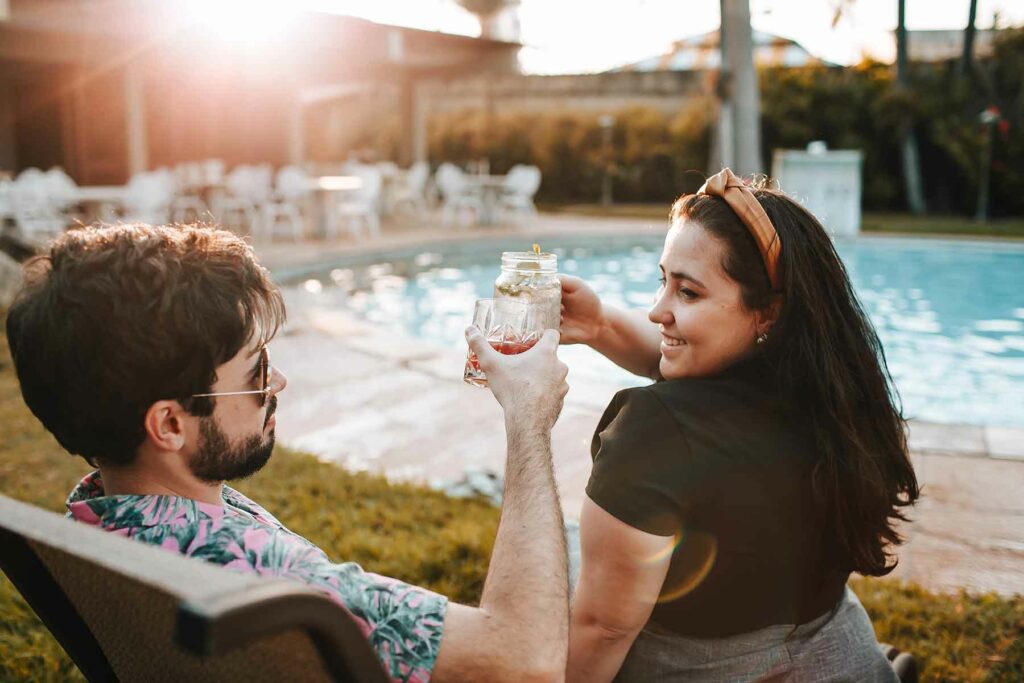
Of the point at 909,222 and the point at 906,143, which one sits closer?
the point at 909,222

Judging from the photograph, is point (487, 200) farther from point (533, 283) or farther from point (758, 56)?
point (533, 283)

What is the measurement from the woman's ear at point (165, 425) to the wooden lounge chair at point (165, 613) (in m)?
0.21

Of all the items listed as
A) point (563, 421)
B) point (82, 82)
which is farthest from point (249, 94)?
point (563, 421)

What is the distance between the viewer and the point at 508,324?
1537 millimetres

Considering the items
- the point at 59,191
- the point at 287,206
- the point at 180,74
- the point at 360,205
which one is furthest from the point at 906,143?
the point at 59,191

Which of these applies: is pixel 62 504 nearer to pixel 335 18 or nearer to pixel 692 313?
pixel 692 313

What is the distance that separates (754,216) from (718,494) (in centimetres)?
44

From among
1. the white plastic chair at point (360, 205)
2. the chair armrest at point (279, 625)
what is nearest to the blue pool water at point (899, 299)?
the white plastic chair at point (360, 205)

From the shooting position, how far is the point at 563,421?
4344 mm

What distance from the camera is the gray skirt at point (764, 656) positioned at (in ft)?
4.70

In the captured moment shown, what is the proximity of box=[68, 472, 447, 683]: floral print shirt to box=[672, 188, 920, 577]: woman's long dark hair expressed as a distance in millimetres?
659

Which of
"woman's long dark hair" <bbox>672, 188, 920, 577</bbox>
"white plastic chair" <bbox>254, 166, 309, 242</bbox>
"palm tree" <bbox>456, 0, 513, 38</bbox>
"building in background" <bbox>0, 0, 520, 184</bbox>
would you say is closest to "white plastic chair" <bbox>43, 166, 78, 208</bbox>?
"building in background" <bbox>0, 0, 520, 184</bbox>

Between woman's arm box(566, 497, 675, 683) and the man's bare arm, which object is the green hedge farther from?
the man's bare arm

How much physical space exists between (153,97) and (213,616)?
18082 millimetres
